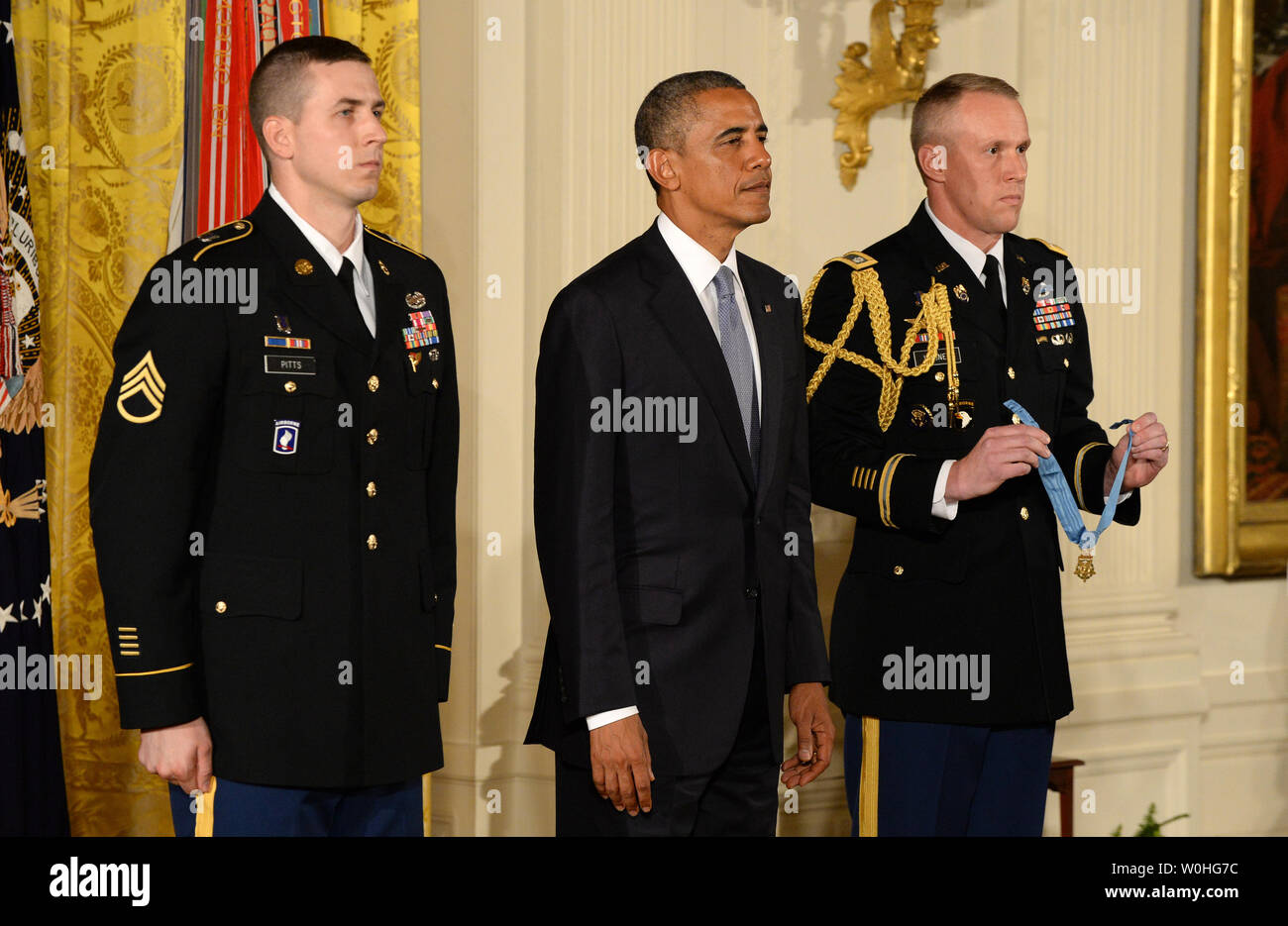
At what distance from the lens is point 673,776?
7.75ft

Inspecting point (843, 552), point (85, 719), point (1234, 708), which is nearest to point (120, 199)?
point (85, 719)

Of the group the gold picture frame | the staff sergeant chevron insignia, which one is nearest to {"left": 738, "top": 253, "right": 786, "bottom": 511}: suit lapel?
the staff sergeant chevron insignia

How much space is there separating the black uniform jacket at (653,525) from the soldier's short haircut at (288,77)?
54 centimetres

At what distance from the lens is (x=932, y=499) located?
8.59 ft

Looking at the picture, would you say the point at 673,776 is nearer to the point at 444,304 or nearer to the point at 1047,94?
the point at 444,304

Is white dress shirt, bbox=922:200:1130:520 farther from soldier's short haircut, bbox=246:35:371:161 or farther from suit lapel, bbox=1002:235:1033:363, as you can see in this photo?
soldier's short haircut, bbox=246:35:371:161

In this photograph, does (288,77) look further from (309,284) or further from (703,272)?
(703,272)

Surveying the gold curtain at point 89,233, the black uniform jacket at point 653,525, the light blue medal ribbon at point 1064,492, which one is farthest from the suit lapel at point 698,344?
the gold curtain at point 89,233

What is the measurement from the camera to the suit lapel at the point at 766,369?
8.10ft

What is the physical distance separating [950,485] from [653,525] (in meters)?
0.59

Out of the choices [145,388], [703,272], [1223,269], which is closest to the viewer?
[145,388]

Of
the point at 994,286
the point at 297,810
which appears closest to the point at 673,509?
the point at 297,810

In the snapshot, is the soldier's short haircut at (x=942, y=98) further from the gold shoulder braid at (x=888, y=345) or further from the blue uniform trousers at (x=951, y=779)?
the blue uniform trousers at (x=951, y=779)

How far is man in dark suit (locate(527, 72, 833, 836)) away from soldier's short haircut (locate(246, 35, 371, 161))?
54cm
